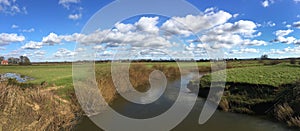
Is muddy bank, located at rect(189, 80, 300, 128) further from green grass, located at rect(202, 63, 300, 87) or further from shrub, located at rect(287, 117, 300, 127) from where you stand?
green grass, located at rect(202, 63, 300, 87)

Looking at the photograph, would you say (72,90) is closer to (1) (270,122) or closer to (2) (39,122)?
(2) (39,122)

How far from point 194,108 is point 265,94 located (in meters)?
6.24

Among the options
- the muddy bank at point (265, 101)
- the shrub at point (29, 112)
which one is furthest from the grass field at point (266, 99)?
the shrub at point (29, 112)

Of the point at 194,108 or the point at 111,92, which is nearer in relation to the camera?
the point at 194,108

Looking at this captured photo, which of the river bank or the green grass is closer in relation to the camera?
the river bank

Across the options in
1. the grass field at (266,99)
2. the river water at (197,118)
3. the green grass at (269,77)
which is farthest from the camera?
the green grass at (269,77)

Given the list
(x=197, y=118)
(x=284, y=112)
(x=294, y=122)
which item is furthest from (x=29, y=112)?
(x=284, y=112)

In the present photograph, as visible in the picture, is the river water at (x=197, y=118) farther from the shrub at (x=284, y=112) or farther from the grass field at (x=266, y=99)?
the grass field at (x=266, y=99)

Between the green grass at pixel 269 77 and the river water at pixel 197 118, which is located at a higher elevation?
the green grass at pixel 269 77

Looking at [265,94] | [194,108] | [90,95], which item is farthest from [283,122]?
[90,95]

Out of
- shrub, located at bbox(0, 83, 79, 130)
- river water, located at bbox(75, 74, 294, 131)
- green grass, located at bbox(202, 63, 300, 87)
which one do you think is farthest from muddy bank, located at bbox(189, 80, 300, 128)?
shrub, located at bbox(0, 83, 79, 130)

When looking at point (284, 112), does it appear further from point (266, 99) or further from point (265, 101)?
point (266, 99)

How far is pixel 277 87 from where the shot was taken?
2178cm

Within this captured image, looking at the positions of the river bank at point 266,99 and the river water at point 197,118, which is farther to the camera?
the river bank at point 266,99
